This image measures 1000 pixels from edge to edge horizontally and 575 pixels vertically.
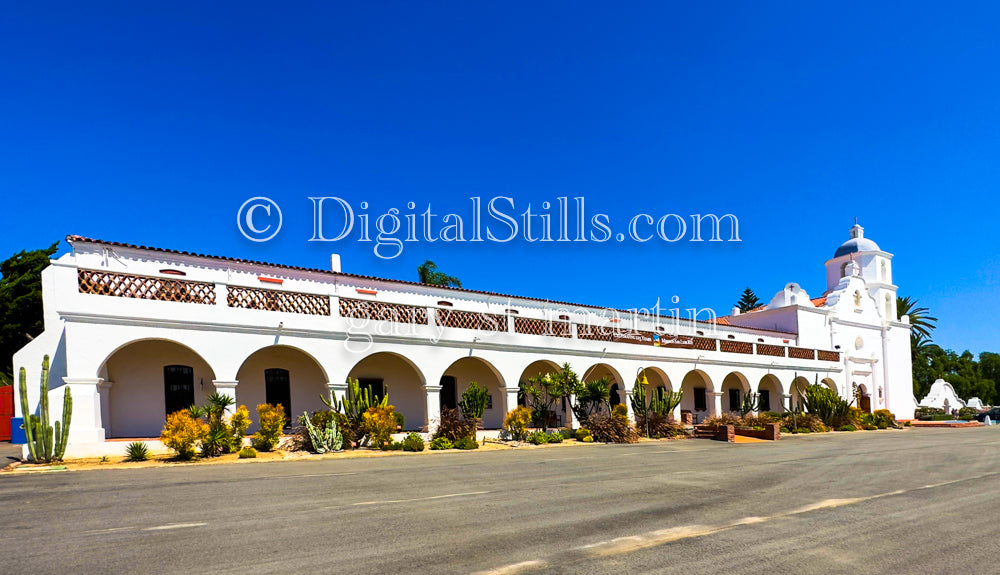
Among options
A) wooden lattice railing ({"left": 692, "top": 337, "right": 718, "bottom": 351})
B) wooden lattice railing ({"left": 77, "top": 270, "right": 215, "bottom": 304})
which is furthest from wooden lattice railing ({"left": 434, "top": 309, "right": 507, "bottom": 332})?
wooden lattice railing ({"left": 692, "top": 337, "right": 718, "bottom": 351})

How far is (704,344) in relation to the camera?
1208 inches

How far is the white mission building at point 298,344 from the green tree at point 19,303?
48.1 ft

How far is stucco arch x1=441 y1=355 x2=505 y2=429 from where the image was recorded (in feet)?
79.9

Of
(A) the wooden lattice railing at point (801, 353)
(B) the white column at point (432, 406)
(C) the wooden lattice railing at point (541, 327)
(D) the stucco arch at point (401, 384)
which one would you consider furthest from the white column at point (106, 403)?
(A) the wooden lattice railing at point (801, 353)

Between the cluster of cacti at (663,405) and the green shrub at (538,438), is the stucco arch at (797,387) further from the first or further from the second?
the green shrub at (538,438)

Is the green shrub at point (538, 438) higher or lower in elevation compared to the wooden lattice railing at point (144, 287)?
lower

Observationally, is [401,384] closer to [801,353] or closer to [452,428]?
[452,428]

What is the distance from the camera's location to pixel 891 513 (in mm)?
8875

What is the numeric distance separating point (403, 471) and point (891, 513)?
8.20 meters

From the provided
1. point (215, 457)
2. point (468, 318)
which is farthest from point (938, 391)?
point (215, 457)

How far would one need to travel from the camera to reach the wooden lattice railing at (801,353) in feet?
119

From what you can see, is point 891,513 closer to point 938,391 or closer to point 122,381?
point 122,381

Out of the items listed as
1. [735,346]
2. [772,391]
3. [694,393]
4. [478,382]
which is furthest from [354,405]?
[772,391]

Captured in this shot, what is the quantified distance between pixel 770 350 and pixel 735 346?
135 inches
